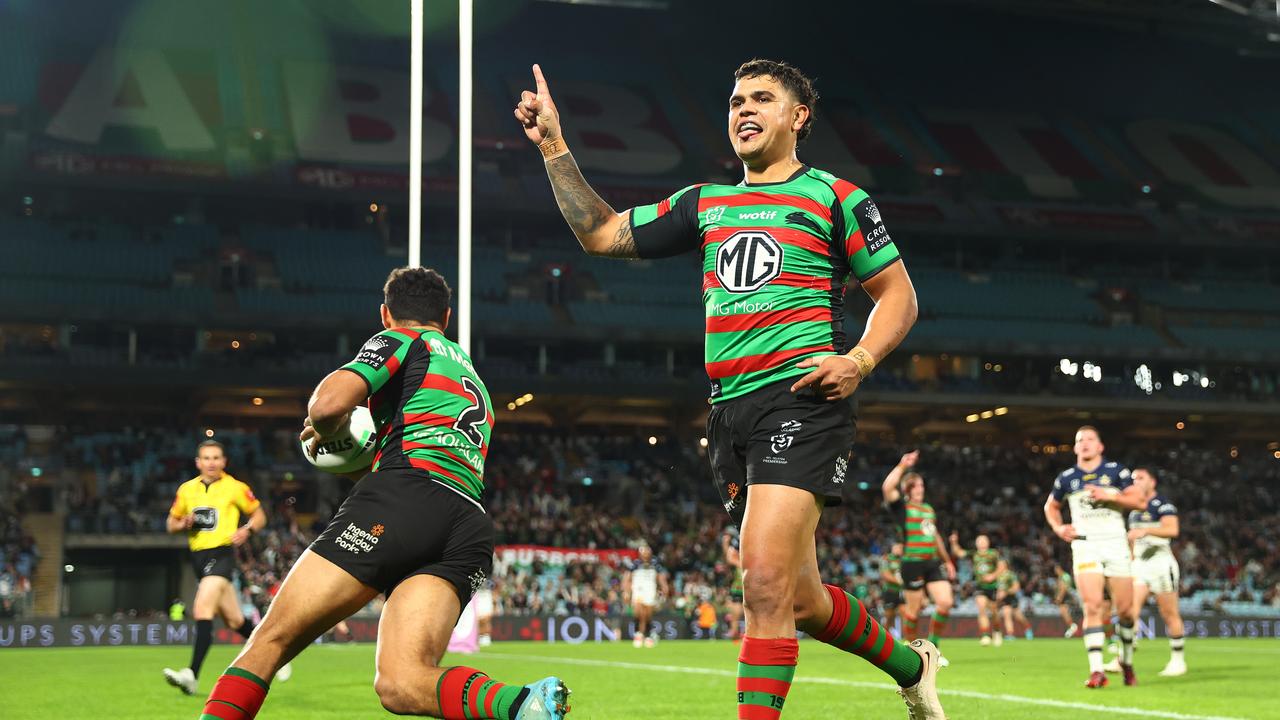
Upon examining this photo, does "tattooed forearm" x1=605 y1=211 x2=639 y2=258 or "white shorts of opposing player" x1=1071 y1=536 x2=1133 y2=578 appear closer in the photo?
"tattooed forearm" x1=605 y1=211 x2=639 y2=258

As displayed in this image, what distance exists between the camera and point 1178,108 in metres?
53.7

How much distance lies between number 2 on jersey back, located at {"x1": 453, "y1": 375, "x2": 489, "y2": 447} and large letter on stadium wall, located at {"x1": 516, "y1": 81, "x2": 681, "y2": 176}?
39969 mm

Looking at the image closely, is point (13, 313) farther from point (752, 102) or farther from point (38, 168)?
Result: point (752, 102)

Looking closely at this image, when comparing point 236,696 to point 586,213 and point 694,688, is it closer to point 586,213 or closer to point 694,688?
A: point 586,213

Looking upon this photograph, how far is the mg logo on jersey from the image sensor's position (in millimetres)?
5168

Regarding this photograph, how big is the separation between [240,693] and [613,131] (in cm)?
4380

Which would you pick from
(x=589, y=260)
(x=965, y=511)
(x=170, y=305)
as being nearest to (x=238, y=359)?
(x=170, y=305)

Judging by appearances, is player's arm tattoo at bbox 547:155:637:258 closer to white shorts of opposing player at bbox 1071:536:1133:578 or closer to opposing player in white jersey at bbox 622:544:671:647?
white shorts of opposing player at bbox 1071:536:1133:578

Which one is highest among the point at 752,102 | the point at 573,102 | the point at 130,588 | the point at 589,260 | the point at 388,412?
the point at 573,102

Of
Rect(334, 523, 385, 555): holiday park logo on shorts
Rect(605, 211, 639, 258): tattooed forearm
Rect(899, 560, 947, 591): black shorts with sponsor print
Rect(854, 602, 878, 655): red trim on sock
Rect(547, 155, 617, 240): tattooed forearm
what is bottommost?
Rect(899, 560, 947, 591): black shorts with sponsor print

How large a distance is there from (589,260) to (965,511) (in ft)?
48.9

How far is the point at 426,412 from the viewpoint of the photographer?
17.9 ft

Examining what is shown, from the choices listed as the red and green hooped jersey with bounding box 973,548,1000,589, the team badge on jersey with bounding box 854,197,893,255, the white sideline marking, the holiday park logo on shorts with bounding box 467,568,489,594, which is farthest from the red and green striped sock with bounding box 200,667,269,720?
the red and green hooped jersey with bounding box 973,548,1000,589

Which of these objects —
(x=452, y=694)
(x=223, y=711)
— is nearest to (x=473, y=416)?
(x=452, y=694)
